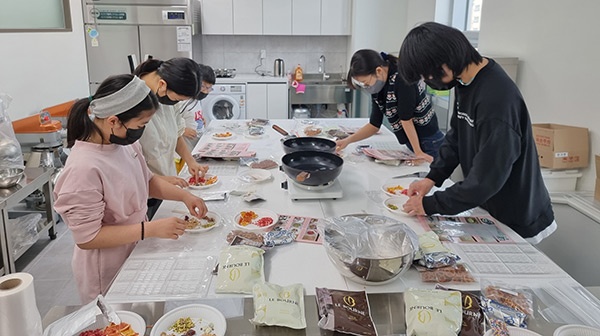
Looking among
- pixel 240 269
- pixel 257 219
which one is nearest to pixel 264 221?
pixel 257 219

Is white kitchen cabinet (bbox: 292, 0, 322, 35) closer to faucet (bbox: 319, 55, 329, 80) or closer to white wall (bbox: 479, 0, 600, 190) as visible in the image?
faucet (bbox: 319, 55, 329, 80)

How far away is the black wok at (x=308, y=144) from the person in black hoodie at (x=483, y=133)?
30.8 inches

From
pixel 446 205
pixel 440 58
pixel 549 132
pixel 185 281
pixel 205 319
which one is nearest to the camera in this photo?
pixel 205 319

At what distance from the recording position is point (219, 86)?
5516 mm

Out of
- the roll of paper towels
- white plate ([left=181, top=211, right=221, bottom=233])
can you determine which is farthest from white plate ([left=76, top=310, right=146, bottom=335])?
white plate ([left=181, top=211, right=221, bottom=233])

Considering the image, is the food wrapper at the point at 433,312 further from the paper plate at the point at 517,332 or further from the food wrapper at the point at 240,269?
the food wrapper at the point at 240,269

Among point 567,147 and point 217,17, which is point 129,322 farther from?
point 217,17

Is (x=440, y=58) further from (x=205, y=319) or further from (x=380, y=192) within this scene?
(x=205, y=319)

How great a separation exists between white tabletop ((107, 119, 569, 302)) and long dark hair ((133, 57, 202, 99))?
1.47ft

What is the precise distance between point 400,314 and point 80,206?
3.14 ft

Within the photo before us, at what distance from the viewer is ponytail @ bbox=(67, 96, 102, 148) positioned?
1414 millimetres

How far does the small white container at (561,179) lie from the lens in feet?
8.41

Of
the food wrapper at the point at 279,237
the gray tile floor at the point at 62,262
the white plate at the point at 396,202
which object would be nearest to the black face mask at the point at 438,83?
the white plate at the point at 396,202

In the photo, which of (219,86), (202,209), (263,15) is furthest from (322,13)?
(202,209)
